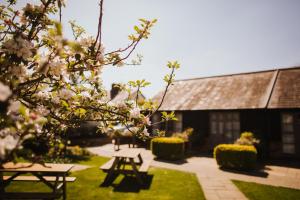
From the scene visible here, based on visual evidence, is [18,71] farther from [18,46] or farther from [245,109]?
[245,109]

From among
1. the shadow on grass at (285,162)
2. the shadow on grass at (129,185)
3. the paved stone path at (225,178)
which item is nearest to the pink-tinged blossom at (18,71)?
the shadow on grass at (129,185)

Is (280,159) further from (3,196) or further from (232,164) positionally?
(3,196)

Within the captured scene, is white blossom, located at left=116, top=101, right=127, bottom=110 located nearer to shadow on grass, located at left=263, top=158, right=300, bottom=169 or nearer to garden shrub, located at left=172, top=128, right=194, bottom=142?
shadow on grass, located at left=263, top=158, right=300, bottom=169

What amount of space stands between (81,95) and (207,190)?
6.04 m

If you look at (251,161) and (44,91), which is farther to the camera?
(251,161)

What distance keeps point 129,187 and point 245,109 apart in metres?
10.3

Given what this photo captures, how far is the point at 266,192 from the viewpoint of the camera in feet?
23.5

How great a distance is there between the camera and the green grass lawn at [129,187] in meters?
6.71

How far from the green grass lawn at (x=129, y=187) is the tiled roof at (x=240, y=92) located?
27.1 feet

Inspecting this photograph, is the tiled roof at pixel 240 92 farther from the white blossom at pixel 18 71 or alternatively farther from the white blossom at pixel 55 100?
the white blossom at pixel 18 71

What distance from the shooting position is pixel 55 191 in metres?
5.41

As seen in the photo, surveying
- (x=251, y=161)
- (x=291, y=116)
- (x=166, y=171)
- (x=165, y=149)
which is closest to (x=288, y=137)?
(x=291, y=116)

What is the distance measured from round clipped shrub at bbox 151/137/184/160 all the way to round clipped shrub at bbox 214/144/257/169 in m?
2.64

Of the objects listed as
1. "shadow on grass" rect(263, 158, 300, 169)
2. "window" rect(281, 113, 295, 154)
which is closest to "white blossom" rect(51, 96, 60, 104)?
"shadow on grass" rect(263, 158, 300, 169)
